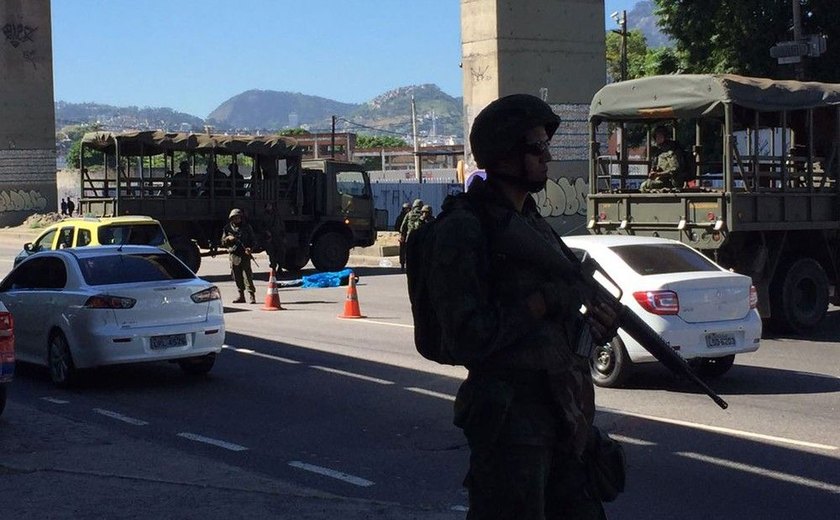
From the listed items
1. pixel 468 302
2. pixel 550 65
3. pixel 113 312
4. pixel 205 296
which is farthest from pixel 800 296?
pixel 550 65

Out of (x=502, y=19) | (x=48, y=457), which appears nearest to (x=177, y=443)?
(x=48, y=457)

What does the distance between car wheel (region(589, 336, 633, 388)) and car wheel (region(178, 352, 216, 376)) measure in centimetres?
410

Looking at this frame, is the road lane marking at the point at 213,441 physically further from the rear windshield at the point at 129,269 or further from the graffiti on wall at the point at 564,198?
the graffiti on wall at the point at 564,198

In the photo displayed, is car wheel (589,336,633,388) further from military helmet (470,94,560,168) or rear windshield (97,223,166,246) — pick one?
rear windshield (97,223,166,246)

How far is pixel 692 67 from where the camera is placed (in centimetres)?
3119

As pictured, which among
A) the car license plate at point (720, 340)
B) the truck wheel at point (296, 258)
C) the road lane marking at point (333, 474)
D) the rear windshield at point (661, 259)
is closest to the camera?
the road lane marking at point (333, 474)

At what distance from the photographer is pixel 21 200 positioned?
60406 mm

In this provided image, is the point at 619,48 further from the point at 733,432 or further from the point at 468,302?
the point at 468,302

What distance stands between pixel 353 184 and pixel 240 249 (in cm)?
880

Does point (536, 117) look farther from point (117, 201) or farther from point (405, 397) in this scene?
point (117, 201)

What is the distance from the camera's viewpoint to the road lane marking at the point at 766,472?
7559 millimetres

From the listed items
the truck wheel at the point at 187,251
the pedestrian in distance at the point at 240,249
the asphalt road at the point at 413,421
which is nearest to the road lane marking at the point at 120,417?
the asphalt road at the point at 413,421

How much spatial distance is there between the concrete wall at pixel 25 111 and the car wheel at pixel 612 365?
5311cm

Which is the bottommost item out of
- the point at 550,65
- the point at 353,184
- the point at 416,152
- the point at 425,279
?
the point at 425,279
